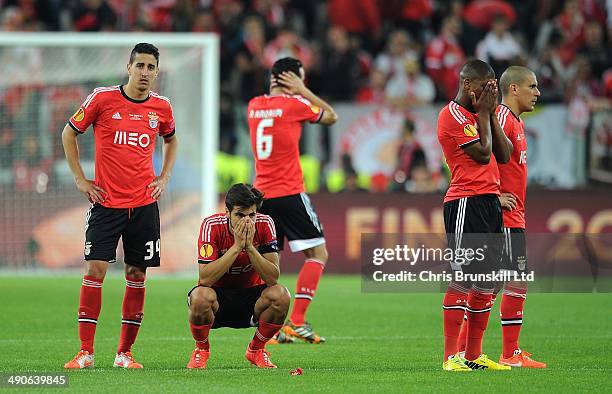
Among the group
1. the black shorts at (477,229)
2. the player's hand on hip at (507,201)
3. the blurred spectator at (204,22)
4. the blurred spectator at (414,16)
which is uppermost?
the blurred spectator at (414,16)

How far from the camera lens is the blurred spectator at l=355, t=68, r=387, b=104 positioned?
1978cm

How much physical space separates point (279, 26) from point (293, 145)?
967 cm

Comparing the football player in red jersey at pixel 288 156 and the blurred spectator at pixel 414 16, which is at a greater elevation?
the blurred spectator at pixel 414 16

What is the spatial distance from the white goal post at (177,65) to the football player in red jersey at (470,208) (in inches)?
342

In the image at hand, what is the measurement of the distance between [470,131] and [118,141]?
257cm

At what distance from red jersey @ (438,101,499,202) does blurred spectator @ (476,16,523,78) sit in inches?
459

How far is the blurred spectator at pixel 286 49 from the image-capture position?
19.8 metres

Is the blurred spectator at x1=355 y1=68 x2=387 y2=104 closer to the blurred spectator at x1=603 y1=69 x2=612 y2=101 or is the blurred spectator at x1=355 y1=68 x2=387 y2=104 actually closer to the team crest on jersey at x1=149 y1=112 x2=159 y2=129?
the blurred spectator at x1=603 y1=69 x2=612 y2=101

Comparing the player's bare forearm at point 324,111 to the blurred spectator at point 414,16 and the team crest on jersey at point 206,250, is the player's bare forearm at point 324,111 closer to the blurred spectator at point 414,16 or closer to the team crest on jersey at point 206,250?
the team crest on jersey at point 206,250

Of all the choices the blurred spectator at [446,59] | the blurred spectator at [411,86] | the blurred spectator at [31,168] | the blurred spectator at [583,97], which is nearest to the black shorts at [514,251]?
the blurred spectator at [31,168]

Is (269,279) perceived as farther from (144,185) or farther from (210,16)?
(210,16)

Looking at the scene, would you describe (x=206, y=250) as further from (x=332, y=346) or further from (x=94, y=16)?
(x=94, y=16)

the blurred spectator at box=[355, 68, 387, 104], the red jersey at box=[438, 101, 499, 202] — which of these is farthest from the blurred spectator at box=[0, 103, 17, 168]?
the red jersey at box=[438, 101, 499, 202]

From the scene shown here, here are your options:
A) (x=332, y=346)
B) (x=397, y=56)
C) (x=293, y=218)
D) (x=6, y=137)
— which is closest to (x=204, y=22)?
(x=397, y=56)
